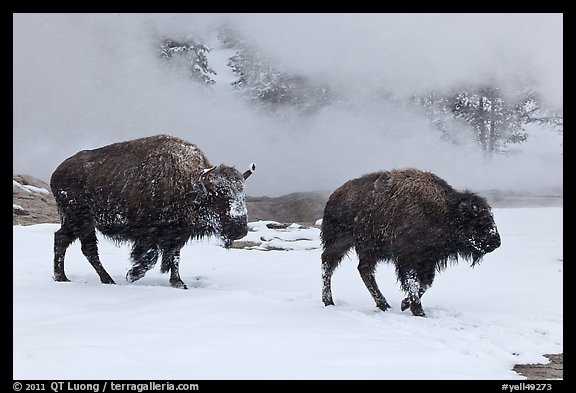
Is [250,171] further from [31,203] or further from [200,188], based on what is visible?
[31,203]

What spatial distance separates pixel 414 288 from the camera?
24.5ft

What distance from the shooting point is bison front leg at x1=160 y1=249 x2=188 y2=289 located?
869 cm

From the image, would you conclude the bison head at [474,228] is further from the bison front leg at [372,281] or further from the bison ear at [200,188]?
the bison ear at [200,188]

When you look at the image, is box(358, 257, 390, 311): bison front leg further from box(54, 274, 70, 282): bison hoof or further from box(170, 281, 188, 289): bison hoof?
box(54, 274, 70, 282): bison hoof

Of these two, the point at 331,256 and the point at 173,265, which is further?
the point at 173,265

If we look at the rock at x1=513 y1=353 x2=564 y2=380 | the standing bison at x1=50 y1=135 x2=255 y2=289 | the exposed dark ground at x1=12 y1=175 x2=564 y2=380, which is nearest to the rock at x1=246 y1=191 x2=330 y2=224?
the exposed dark ground at x1=12 y1=175 x2=564 y2=380

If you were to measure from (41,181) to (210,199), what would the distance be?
16.8 m

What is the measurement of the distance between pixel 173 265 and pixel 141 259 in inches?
20.4

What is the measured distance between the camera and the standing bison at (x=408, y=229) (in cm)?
768

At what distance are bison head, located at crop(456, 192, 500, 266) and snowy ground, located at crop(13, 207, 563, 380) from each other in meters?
0.88

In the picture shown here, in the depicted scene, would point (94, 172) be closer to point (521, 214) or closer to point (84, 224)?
point (84, 224)

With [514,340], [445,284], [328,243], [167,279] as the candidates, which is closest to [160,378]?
[514,340]

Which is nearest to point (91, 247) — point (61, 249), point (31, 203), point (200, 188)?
point (61, 249)

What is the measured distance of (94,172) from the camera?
9328mm
